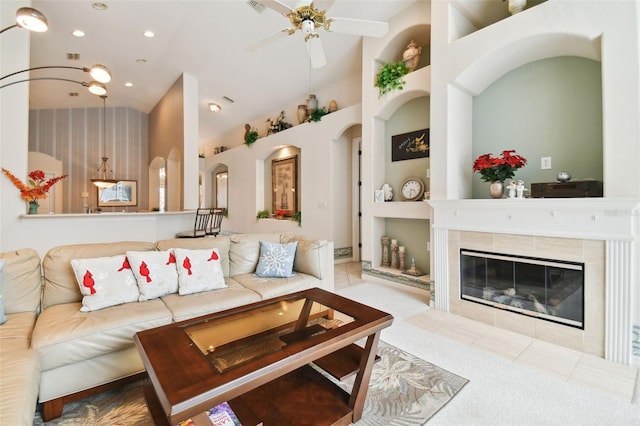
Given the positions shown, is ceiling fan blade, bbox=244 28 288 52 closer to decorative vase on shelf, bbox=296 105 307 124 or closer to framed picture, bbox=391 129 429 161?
framed picture, bbox=391 129 429 161

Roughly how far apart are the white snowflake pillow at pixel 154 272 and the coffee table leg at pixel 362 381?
1620 mm

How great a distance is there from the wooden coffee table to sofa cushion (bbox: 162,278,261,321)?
14.9 inches

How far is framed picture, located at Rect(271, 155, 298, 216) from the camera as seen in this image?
6.91 metres

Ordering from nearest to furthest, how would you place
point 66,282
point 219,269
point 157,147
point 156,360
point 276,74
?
point 156,360 → point 66,282 → point 219,269 → point 276,74 → point 157,147

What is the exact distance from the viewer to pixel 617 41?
2256 millimetres

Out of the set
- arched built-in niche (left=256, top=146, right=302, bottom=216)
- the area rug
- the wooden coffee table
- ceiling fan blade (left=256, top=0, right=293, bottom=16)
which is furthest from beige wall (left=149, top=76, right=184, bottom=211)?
the wooden coffee table

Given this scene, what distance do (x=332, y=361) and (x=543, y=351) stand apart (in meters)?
1.87

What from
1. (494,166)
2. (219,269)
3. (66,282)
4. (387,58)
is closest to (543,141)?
(494,166)

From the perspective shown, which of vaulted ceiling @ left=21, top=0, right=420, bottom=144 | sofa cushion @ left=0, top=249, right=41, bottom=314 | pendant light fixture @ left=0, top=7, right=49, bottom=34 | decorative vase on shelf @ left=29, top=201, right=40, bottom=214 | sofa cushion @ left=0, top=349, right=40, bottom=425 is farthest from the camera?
vaulted ceiling @ left=21, top=0, right=420, bottom=144

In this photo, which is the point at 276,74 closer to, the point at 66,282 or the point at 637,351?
the point at 66,282

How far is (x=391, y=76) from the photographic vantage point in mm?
4062

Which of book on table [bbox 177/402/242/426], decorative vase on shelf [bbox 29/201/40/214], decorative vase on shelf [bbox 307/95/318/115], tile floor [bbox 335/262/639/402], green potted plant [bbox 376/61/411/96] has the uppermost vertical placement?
decorative vase on shelf [bbox 307/95/318/115]

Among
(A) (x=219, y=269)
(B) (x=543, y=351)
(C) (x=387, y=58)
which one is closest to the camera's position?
(B) (x=543, y=351)

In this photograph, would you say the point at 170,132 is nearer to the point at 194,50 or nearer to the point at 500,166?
the point at 194,50
